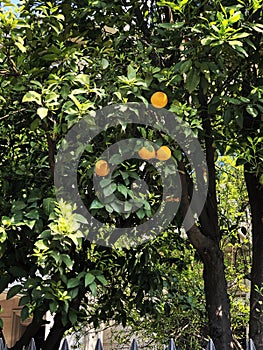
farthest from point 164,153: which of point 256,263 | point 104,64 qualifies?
point 256,263

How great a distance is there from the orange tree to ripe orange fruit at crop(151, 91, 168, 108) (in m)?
0.04

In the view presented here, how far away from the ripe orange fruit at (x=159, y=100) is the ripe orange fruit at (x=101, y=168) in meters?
0.40

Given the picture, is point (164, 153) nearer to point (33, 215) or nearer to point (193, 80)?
point (193, 80)

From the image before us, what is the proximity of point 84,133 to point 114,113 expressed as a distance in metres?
0.17

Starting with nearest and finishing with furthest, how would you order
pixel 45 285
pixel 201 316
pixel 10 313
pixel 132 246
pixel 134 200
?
pixel 134 200, pixel 45 285, pixel 132 246, pixel 201 316, pixel 10 313

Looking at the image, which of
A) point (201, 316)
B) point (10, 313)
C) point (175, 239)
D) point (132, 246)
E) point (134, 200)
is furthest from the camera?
point (10, 313)

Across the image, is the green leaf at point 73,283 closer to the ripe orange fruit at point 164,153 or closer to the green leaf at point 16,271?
the green leaf at point 16,271

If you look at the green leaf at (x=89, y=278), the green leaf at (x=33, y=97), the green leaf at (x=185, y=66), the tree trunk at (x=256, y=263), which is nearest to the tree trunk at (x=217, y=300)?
the tree trunk at (x=256, y=263)

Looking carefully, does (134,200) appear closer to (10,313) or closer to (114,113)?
(114,113)

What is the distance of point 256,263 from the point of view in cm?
331

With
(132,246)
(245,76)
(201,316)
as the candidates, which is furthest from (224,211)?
(245,76)

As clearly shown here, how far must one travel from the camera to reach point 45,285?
2.70 meters

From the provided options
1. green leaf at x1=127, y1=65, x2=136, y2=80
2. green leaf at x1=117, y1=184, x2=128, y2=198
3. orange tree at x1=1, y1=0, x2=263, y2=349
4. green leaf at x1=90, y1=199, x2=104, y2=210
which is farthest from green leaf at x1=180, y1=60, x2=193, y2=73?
green leaf at x1=90, y1=199, x2=104, y2=210

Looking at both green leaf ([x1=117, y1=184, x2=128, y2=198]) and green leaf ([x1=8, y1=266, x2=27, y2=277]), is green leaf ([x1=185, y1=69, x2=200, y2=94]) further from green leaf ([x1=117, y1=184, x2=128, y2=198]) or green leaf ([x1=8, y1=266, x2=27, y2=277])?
green leaf ([x1=8, y1=266, x2=27, y2=277])
